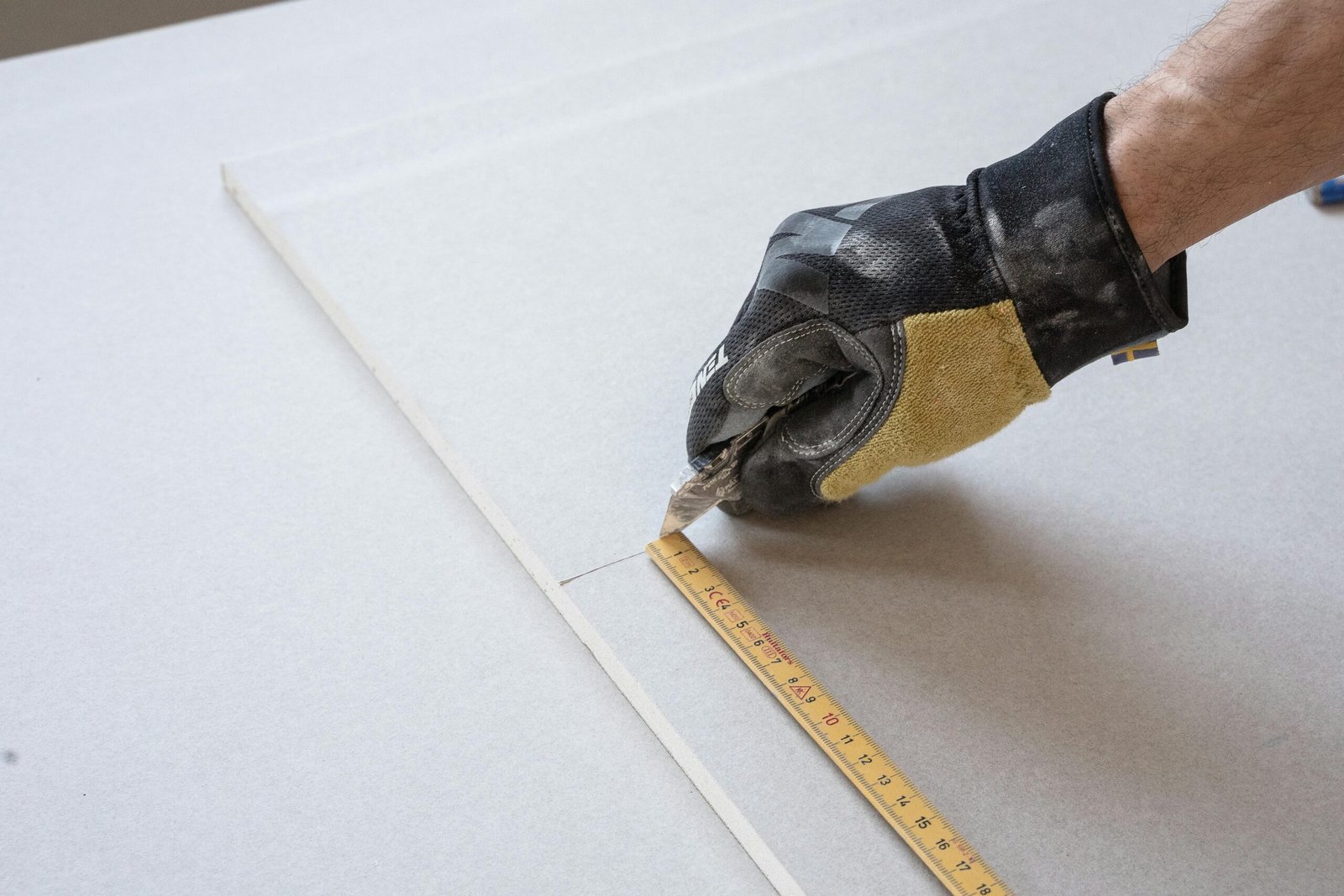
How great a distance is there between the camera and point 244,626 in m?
1.68

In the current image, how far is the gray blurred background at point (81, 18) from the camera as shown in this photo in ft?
12.0

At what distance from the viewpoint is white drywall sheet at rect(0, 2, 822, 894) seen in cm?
144

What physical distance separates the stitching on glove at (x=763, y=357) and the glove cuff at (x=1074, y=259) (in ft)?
0.74

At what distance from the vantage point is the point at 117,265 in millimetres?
2320

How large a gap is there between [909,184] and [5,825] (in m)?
1.97

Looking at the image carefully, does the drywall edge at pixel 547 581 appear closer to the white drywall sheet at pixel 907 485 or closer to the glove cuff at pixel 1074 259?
the white drywall sheet at pixel 907 485

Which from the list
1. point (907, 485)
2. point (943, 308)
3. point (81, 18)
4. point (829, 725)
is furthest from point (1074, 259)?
point (81, 18)

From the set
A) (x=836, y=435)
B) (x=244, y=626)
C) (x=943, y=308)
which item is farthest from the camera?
(x=244, y=626)

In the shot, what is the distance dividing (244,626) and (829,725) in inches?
35.3

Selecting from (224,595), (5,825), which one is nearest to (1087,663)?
(224,595)

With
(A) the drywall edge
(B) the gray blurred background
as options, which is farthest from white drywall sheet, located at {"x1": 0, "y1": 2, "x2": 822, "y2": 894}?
(B) the gray blurred background

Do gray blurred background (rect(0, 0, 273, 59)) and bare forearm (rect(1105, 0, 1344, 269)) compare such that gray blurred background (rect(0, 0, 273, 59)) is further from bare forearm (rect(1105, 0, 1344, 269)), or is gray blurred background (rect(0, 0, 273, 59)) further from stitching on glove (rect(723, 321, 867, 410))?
bare forearm (rect(1105, 0, 1344, 269))

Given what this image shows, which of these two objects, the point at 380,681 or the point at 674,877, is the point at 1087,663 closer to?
the point at 674,877

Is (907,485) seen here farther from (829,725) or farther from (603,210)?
(603,210)
